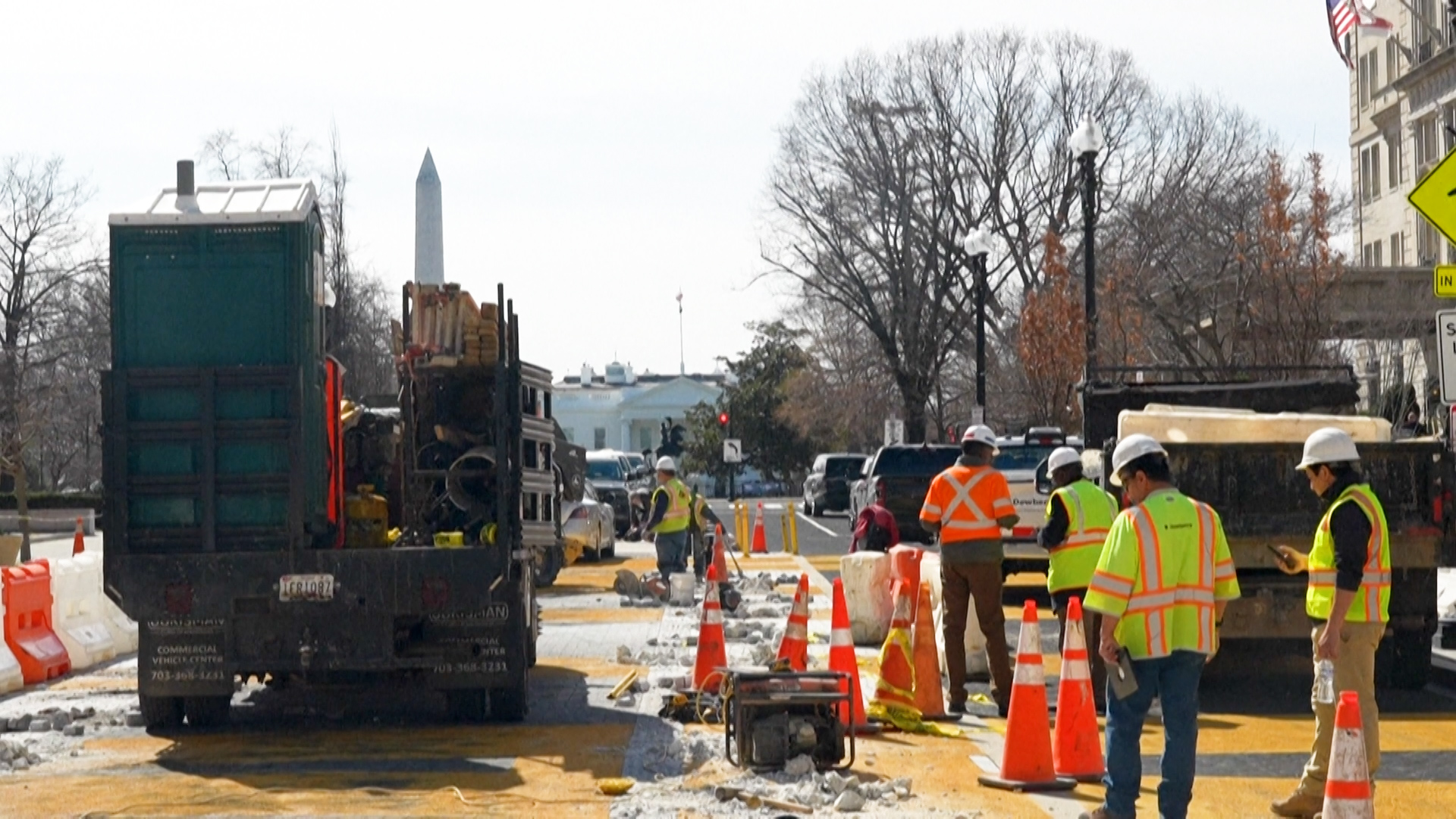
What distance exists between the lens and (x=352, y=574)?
12.0 m

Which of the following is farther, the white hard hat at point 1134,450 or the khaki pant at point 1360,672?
the khaki pant at point 1360,672

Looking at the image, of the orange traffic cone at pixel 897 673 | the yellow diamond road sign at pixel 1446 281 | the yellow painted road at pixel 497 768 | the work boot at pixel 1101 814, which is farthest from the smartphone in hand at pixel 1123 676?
the yellow diamond road sign at pixel 1446 281

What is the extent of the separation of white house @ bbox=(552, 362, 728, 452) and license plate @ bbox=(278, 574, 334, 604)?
129 metres

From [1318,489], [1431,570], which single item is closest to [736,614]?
[1431,570]

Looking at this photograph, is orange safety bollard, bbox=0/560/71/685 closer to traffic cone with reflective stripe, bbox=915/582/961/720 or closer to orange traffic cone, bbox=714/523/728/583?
traffic cone with reflective stripe, bbox=915/582/961/720

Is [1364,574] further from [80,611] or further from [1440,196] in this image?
[80,611]

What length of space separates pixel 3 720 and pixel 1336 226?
3689cm

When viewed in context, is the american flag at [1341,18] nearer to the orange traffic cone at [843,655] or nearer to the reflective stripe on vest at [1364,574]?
the orange traffic cone at [843,655]

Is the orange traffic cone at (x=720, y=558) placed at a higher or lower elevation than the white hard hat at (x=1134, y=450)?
lower

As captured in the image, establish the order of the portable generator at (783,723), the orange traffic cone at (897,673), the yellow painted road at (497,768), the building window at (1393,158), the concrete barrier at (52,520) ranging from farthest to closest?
the building window at (1393,158), the concrete barrier at (52,520), the orange traffic cone at (897,673), the portable generator at (783,723), the yellow painted road at (497,768)

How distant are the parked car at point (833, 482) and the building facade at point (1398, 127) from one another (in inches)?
582

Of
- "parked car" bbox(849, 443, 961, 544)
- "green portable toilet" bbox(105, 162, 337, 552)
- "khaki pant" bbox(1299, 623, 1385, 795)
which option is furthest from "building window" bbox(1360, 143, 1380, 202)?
"khaki pant" bbox(1299, 623, 1385, 795)

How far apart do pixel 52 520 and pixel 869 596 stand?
145 feet

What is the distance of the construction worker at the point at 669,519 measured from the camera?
22216mm
